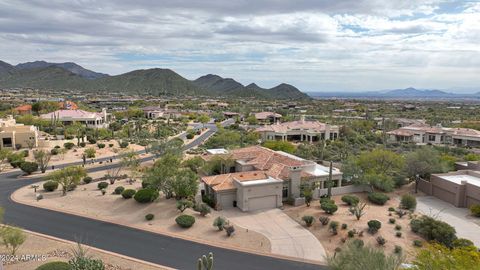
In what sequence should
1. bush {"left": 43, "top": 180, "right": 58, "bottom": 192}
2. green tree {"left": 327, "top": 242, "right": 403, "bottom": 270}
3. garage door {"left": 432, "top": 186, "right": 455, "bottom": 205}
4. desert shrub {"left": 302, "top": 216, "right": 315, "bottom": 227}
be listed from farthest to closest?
1. bush {"left": 43, "top": 180, "right": 58, "bottom": 192}
2. garage door {"left": 432, "top": 186, "right": 455, "bottom": 205}
3. desert shrub {"left": 302, "top": 216, "right": 315, "bottom": 227}
4. green tree {"left": 327, "top": 242, "right": 403, "bottom": 270}

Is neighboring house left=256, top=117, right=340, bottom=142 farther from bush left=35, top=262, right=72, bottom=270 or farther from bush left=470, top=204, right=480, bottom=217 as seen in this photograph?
bush left=35, top=262, right=72, bottom=270

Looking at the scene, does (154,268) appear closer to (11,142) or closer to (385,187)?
(385,187)

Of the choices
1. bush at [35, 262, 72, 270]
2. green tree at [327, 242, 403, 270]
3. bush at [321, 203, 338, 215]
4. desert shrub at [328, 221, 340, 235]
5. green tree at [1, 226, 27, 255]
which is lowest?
desert shrub at [328, 221, 340, 235]

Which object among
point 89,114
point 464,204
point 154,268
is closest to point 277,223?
point 154,268

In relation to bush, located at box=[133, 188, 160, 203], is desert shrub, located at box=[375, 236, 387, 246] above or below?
below

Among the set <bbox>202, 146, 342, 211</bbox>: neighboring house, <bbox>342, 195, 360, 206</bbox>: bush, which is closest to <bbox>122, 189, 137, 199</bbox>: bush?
<bbox>202, 146, 342, 211</bbox>: neighboring house

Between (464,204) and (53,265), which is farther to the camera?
(464,204)

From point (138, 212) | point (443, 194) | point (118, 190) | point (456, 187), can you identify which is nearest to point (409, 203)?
point (456, 187)
